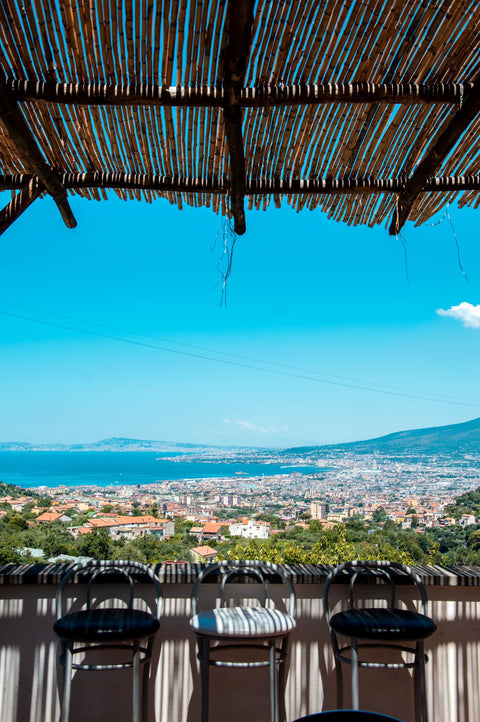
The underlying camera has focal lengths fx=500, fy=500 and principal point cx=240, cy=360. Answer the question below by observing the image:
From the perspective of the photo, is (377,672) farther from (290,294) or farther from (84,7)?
(290,294)

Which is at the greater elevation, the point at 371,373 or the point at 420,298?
the point at 420,298

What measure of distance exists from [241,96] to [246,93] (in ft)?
0.07

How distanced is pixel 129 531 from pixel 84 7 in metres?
4.54

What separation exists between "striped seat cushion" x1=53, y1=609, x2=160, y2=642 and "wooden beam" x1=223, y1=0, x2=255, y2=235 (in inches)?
67.3

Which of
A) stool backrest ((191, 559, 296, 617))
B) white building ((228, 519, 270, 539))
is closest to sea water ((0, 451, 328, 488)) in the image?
white building ((228, 519, 270, 539))

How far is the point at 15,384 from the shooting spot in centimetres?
3566

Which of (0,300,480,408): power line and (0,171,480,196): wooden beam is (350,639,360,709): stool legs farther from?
(0,300,480,408): power line

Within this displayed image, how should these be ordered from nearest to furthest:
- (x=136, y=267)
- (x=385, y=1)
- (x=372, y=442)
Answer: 1. (x=385, y=1)
2. (x=372, y=442)
3. (x=136, y=267)

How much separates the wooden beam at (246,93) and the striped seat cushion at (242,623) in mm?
1815

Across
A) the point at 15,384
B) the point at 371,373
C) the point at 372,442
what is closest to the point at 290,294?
the point at 372,442

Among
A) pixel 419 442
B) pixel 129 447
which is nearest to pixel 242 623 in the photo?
pixel 419 442

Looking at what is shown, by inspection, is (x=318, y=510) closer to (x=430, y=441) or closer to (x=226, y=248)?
(x=430, y=441)

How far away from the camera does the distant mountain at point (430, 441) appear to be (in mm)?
13750

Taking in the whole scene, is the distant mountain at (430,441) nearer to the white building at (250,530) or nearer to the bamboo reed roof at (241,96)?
the white building at (250,530)
